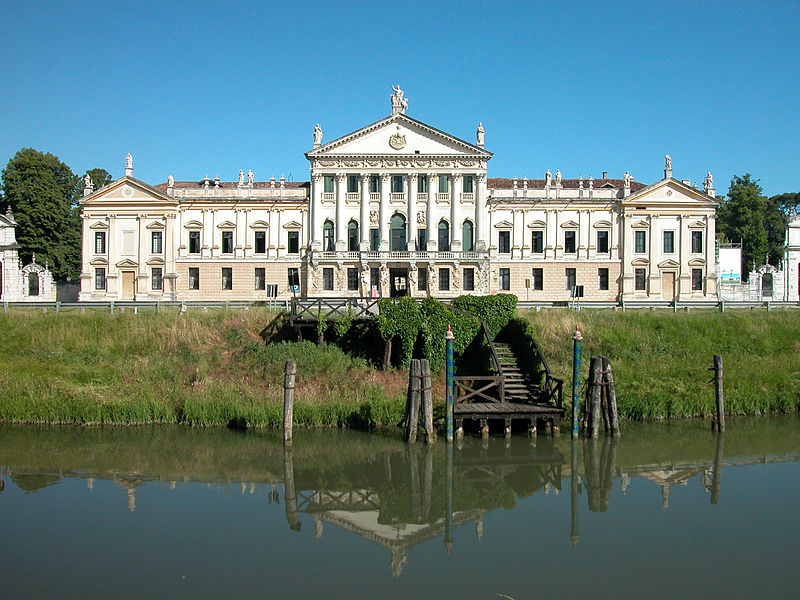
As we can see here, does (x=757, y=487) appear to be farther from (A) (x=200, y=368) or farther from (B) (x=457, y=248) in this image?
(B) (x=457, y=248)

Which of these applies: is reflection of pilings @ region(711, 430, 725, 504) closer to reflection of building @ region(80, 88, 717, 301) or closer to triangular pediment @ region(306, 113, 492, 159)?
reflection of building @ region(80, 88, 717, 301)

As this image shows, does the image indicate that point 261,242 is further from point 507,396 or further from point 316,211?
point 507,396

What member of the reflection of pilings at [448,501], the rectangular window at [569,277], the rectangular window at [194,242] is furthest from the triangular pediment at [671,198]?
the reflection of pilings at [448,501]

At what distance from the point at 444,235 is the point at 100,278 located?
994 inches

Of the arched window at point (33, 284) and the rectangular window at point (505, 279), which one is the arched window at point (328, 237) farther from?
the arched window at point (33, 284)

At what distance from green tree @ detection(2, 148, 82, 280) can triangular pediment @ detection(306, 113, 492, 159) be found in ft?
73.4

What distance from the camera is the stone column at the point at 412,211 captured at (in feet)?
152

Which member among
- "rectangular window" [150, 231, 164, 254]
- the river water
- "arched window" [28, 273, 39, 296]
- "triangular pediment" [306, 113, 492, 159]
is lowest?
the river water

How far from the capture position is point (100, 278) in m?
47.6

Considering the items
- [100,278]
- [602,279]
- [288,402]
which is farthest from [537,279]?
[288,402]

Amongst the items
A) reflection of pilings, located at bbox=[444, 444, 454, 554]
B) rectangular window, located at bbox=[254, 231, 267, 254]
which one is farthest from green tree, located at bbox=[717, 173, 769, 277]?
reflection of pilings, located at bbox=[444, 444, 454, 554]

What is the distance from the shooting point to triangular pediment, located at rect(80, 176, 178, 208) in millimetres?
47156

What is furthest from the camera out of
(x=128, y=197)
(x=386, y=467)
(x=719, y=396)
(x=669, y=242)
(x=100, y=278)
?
(x=669, y=242)

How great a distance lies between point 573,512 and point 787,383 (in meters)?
14.1
